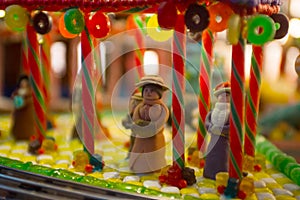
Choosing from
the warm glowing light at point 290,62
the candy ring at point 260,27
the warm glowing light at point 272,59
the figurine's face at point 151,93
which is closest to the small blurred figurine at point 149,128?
the figurine's face at point 151,93

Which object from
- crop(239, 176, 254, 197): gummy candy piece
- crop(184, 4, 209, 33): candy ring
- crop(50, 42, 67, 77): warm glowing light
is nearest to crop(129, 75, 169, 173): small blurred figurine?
crop(184, 4, 209, 33): candy ring

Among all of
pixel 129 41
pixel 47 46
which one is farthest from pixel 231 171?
pixel 129 41

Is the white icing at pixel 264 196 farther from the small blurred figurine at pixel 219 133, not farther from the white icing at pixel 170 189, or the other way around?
the white icing at pixel 170 189

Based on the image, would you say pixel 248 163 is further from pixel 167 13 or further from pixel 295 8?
pixel 295 8

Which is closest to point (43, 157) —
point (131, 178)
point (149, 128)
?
point (131, 178)

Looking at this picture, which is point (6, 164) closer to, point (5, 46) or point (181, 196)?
point (181, 196)

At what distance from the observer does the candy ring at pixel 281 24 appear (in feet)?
11.9

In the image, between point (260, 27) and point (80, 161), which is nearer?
point (260, 27)

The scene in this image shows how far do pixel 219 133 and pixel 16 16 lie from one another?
1822 mm

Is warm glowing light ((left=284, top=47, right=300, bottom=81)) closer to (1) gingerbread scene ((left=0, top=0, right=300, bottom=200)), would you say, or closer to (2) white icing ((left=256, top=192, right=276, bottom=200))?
(1) gingerbread scene ((left=0, top=0, right=300, bottom=200))

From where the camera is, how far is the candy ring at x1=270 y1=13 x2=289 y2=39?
11.9ft

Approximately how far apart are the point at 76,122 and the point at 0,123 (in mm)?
1373

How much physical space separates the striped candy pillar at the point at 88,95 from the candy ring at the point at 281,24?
1434 mm

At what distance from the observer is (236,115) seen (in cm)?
320
